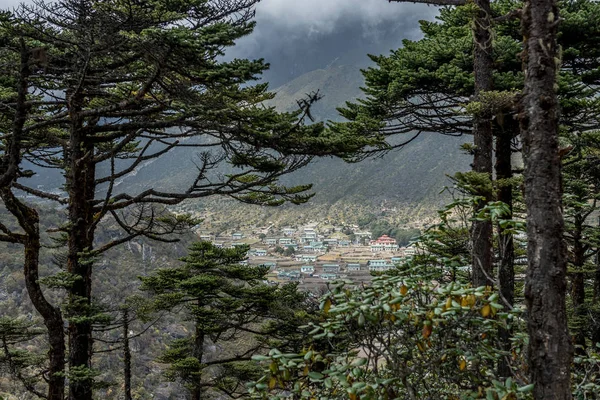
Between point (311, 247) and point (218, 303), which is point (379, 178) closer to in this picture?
point (311, 247)

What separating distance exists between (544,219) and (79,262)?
5974 millimetres

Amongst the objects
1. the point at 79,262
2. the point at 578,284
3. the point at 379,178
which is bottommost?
the point at 578,284

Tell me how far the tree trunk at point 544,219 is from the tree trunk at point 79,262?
18.8ft

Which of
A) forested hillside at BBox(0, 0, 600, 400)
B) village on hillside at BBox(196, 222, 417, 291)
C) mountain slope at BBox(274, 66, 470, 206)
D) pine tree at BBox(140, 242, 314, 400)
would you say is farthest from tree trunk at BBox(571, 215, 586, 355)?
mountain slope at BBox(274, 66, 470, 206)

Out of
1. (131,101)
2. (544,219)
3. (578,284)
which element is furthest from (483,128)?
(578,284)

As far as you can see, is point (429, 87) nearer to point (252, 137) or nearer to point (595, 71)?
point (595, 71)

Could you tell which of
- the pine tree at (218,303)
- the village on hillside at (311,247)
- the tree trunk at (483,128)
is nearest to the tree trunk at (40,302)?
the pine tree at (218,303)

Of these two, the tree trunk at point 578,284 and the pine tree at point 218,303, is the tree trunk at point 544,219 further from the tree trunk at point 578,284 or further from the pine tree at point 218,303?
the tree trunk at point 578,284

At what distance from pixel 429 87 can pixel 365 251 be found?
1262 inches

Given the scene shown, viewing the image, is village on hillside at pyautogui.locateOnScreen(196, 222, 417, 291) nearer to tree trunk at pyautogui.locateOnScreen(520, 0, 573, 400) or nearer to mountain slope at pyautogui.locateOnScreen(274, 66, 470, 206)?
mountain slope at pyautogui.locateOnScreen(274, 66, 470, 206)

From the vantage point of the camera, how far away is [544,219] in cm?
218

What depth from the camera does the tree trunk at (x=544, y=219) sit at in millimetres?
2092

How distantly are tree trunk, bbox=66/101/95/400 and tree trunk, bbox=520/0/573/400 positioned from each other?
225 inches

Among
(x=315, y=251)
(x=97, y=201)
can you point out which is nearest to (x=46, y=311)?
(x=97, y=201)
